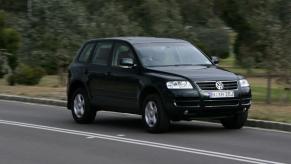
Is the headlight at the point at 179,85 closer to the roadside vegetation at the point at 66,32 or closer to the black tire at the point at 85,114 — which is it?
the black tire at the point at 85,114

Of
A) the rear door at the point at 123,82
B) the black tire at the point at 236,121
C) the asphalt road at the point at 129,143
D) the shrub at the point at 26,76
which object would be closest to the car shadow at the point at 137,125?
the asphalt road at the point at 129,143

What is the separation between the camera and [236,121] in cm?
1430

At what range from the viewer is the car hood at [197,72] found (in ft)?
44.2

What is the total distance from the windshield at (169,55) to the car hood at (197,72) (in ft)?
0.95

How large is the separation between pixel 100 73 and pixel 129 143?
3.12m

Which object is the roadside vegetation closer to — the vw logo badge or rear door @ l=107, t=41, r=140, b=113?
rear door @ l=107, t=41, r=140, b=113

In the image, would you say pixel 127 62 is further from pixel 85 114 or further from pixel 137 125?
pixel 85 114

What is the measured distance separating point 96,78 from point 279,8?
6420mm

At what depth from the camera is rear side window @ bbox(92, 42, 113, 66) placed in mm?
15422

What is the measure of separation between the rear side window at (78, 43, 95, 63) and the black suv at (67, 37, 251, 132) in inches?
0.8

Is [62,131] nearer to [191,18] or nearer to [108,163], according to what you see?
[108,163]

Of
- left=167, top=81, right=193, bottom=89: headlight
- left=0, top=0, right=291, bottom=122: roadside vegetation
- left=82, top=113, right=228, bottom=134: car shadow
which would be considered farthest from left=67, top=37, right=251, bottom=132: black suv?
left=0, top=0, right=291, bottom=122: roadside vegetation

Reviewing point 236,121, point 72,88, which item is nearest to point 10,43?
point 72,88

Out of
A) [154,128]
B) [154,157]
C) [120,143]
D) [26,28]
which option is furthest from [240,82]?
[26,28]
